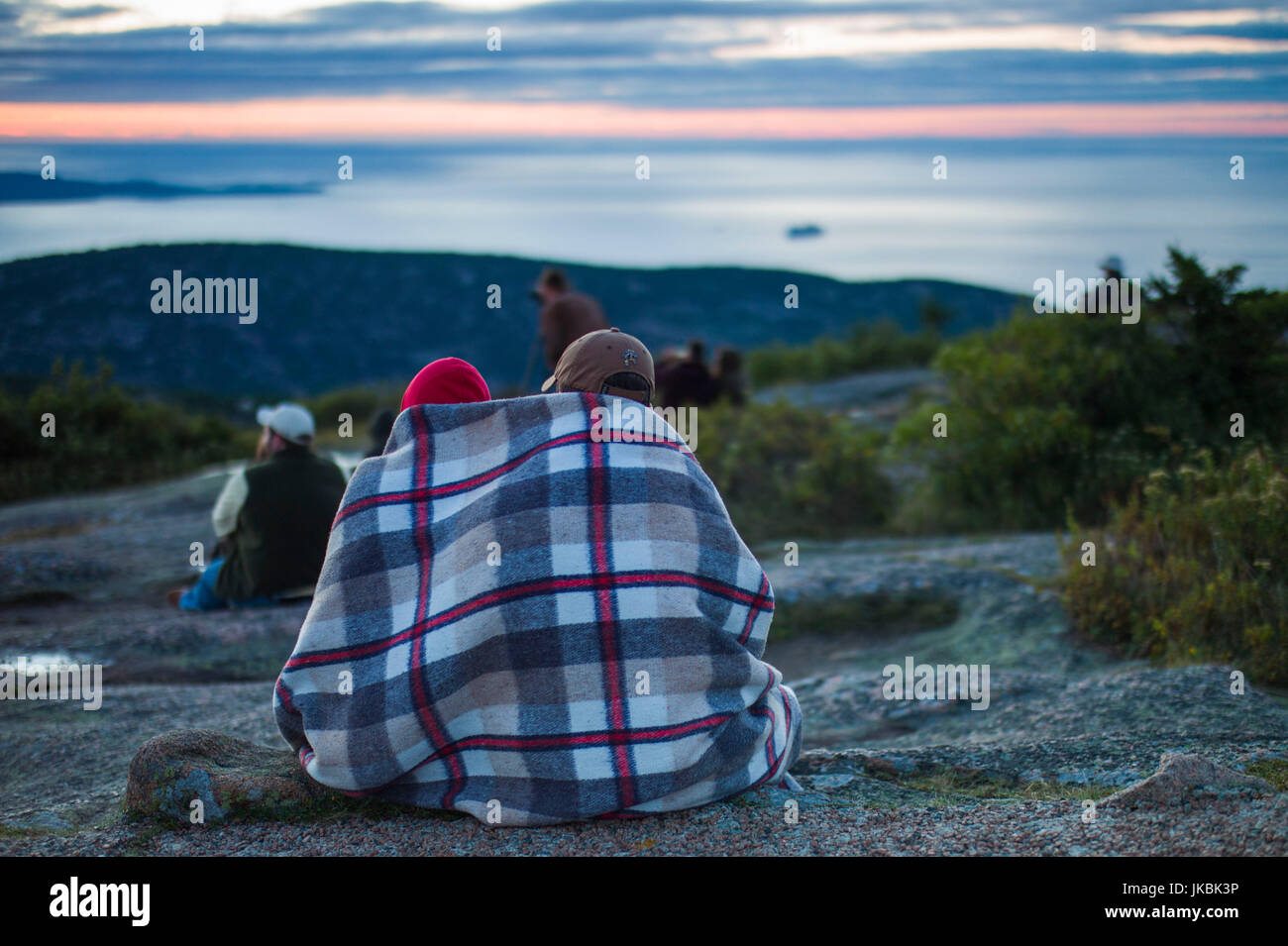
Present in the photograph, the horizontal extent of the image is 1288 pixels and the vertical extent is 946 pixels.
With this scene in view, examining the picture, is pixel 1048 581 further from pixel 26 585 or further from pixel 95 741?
pixel 26 585

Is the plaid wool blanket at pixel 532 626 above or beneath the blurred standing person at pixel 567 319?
beneath

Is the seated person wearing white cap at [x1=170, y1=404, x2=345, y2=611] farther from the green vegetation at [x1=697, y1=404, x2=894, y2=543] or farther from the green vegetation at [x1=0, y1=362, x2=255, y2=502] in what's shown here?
the green vegetation at [x1=0, y1=362, x2=255, y2=502]

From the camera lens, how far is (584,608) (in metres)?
2.69

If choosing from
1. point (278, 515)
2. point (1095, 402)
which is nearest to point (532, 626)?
point (278, 515)

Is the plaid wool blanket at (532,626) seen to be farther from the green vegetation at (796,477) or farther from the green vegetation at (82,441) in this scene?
the green vegetation at (82,441)

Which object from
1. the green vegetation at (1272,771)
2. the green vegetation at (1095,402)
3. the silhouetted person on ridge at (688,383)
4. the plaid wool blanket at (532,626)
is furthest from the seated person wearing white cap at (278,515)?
the silhouetted person on ridge at (688,383)

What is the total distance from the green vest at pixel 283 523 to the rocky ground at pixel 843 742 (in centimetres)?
21

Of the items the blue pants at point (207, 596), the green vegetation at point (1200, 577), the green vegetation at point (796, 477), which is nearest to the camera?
Answer: the green vegetation at point (1200, 577)

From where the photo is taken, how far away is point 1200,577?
4.93 metres

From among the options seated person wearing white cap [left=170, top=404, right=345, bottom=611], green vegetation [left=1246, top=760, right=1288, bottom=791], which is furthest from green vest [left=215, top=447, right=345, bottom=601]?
green vegetation [left=1246, top=760, right=1288, bottom=791]

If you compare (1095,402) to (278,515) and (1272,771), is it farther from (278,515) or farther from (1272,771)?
(278,515)

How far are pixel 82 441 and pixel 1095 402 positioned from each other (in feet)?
36.3

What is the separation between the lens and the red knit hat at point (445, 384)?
3090mm

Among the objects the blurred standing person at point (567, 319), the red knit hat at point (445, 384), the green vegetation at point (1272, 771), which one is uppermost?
the blurred standing person at point (567, 319)
